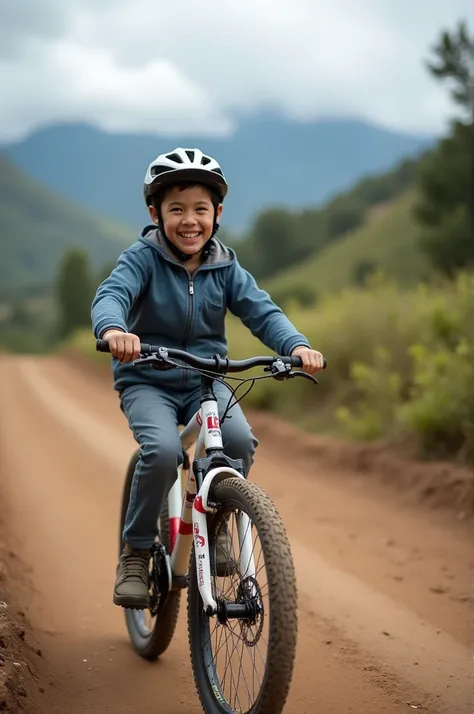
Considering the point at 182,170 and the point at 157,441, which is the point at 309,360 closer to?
the point at 157,441

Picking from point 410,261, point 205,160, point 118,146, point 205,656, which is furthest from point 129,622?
point 118,146

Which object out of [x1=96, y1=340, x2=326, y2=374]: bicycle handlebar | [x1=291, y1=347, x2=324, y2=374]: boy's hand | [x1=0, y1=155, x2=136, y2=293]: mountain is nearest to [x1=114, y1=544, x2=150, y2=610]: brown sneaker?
[x1=96, y1=340, x2=326, y2=374]: bicycle handlebar

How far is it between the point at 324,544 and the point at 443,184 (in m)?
30.8

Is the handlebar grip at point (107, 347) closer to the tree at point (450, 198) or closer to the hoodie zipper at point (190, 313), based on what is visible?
Answer: the hoodie zipper at point (190, 313)

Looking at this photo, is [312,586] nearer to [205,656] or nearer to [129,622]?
[129,622]

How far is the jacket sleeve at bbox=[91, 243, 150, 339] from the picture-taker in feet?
10.8

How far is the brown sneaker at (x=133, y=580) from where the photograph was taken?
3695 mm

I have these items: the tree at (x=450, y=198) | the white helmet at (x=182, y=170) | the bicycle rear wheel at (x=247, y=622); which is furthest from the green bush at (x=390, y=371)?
the tree at (x=450, y=198)

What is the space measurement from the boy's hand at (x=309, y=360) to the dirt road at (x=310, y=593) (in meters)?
1.47

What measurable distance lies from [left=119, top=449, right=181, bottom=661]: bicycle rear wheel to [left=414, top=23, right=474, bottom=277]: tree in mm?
27463

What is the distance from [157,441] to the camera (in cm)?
345

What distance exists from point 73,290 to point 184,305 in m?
52.9

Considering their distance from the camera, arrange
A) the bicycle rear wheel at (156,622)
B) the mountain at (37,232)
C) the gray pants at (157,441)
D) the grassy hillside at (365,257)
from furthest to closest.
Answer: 1. the mountain at (37,232)
2. the grassy hillside at (365,257)
3. the bicycle rear wheel at (156,622)
4. the gray pants at (157,441)

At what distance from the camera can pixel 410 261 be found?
57.4 metres
